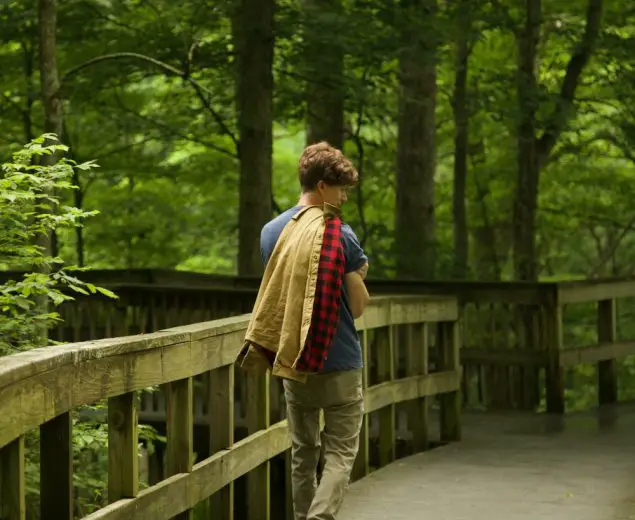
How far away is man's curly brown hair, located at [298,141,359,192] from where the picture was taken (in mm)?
5539

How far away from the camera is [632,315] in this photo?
19.5m

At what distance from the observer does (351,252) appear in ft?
18.1

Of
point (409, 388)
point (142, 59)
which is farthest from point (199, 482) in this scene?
point (142, 59)

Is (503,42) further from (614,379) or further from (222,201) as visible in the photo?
(614,379)

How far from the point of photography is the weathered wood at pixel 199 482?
4.91 meters

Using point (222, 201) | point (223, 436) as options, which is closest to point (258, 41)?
point (222, 201)

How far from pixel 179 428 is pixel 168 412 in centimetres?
8

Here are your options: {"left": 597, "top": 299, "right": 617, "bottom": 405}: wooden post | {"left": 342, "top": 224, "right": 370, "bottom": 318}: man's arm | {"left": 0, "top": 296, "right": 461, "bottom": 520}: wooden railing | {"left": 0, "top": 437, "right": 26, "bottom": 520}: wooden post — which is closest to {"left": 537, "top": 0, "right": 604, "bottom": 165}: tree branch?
{"left": 597, "top": 299, "right": 617, "bottom": 405}: wooden post

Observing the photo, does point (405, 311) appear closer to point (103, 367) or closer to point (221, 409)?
point (221, 409)

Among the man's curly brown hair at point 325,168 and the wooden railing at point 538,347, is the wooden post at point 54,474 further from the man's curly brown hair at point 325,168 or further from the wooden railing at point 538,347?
the wooden railing at point 538,347

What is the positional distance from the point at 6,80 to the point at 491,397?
23.4ft

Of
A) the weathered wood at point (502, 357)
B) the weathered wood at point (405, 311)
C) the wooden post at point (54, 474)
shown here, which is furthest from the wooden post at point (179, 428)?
the weathered wood at point (502, 357)

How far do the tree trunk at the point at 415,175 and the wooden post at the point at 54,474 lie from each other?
1238 centimetres

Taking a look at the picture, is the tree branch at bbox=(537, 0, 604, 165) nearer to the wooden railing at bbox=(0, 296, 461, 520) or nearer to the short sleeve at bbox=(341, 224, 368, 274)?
the wooden railing at bbox=(0, 296, 461, 520)
